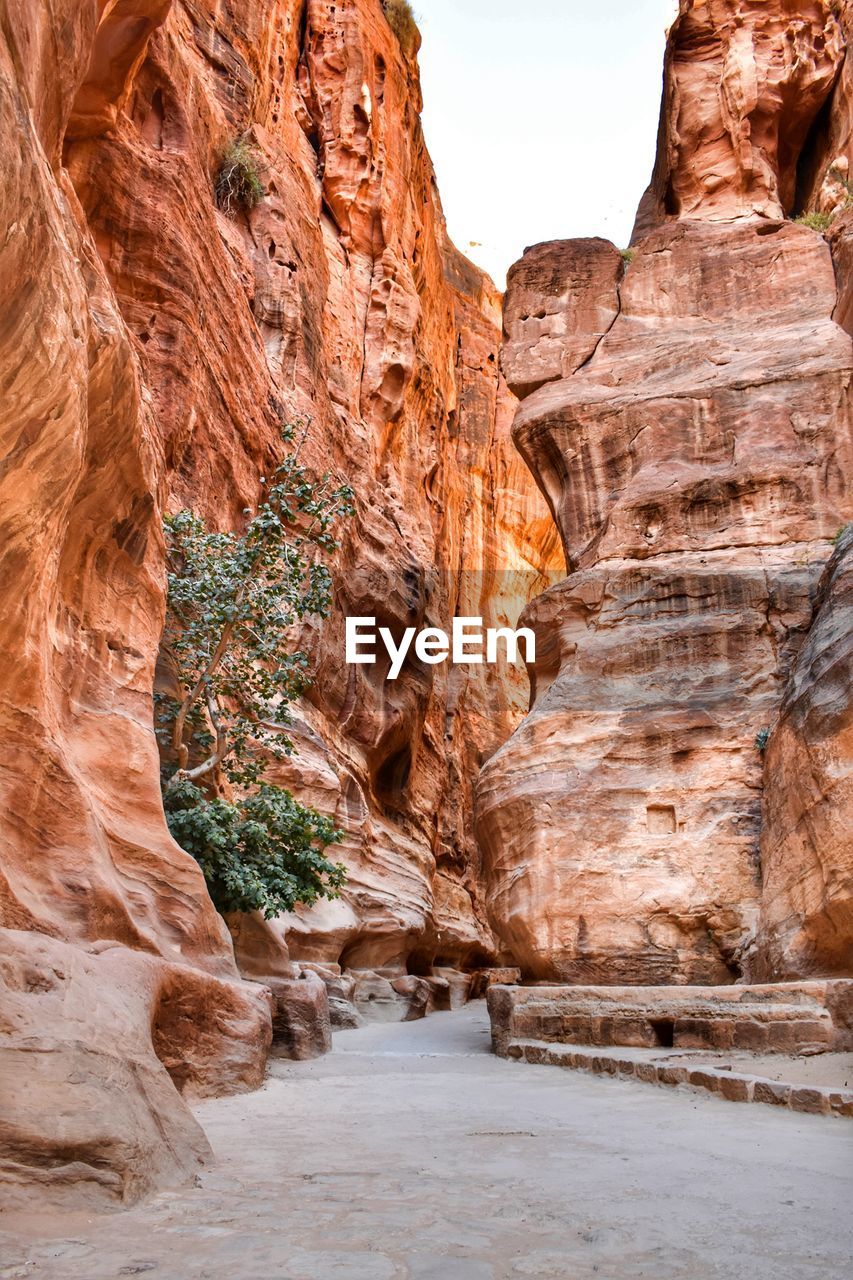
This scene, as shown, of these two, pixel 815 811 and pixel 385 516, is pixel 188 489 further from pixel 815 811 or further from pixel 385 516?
pixel 385 516

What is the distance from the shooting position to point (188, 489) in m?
16.7

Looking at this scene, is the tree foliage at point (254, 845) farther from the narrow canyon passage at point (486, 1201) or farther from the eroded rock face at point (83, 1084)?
the eroded rock face at point (83, 1084)

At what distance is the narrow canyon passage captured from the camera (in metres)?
3.10

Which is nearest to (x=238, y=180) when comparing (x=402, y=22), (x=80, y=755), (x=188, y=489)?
(x=188, y=489)

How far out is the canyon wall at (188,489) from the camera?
4.98m

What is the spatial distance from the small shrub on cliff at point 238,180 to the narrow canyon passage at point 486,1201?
1934 centimetres

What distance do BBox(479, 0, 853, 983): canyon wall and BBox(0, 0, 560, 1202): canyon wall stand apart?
4.63 meters

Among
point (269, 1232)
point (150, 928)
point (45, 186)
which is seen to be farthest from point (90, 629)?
point (269, 1232)

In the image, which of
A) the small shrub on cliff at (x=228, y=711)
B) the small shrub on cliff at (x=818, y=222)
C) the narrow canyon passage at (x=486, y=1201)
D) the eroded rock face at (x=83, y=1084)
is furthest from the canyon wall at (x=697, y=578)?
the eroded rock face at (x=83, y=1084)

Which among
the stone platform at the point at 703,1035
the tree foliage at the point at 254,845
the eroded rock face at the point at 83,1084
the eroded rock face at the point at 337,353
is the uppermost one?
Answer: the eroded rock face at the point at 337,353

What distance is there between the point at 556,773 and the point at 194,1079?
801 centimetres

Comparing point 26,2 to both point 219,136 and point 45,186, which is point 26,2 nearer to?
point 45,186

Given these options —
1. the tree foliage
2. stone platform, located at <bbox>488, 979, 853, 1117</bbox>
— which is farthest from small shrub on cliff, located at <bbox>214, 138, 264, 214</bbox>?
stone platform, located at <bbox>488, 979, 853, 1117</bbox>

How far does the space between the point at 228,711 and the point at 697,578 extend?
7522 millimetres
